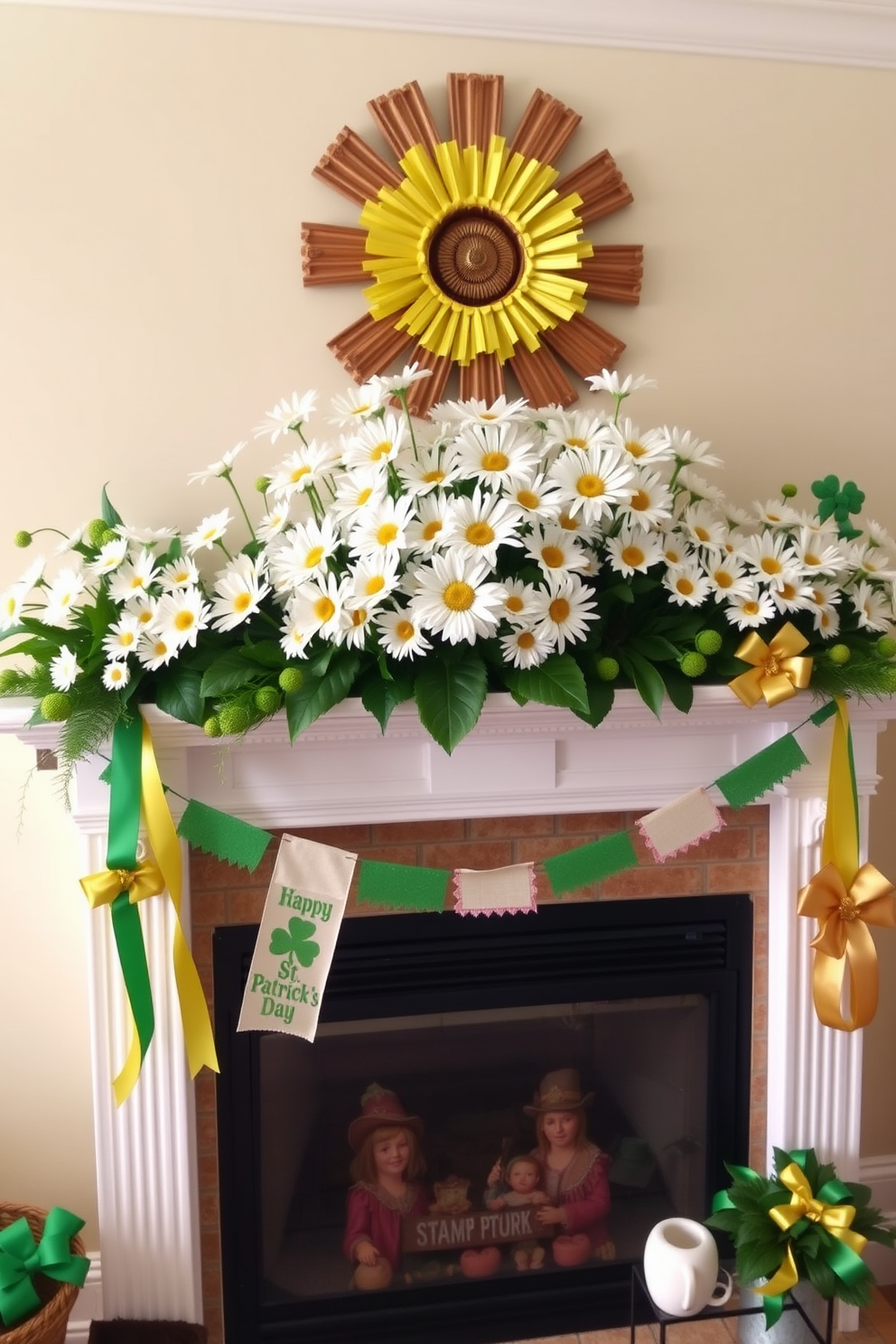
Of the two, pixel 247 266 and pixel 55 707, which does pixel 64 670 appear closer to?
pixel 55 707

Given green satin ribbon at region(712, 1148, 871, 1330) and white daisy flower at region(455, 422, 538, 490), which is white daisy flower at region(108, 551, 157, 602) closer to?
white daisy flower at region(455, 422, 538, 490)

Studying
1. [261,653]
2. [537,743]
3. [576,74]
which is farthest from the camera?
[576,74]

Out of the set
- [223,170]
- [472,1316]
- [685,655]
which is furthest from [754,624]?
[472,1316]

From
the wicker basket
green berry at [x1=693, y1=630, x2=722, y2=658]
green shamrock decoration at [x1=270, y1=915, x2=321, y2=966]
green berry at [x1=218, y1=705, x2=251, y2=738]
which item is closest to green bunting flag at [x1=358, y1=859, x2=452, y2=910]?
green shamrock decoration at [x1=270, y1=915, x2=321, y2=966]

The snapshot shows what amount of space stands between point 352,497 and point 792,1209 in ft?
4.56

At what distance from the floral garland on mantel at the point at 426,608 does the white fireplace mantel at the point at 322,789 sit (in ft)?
0.24

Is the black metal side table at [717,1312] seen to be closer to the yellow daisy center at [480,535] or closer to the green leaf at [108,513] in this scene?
the yellow daisy center at [480,535]

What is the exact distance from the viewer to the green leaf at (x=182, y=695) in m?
1.48

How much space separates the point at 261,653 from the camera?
1.48 m

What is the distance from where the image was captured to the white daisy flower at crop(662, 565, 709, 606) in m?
1.55

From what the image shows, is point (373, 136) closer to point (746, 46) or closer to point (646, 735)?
point (746, 46)

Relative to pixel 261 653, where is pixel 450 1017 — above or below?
below

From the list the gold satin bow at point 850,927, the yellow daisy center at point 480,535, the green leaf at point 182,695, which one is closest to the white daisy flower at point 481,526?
the yellow daisy center at point 480,535

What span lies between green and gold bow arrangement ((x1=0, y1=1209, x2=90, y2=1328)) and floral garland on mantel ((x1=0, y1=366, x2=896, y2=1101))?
0.24 metres
